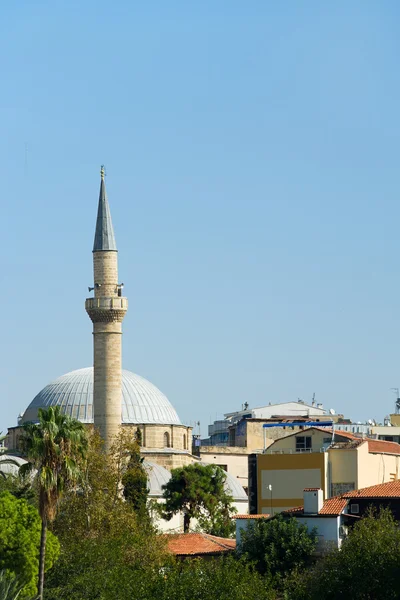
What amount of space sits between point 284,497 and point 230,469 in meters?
42.9

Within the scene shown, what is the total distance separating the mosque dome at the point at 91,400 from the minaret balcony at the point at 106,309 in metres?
21.3

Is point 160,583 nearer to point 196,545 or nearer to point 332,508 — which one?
A: point 332,508

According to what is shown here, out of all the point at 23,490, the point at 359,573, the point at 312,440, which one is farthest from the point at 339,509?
the point at 312,440

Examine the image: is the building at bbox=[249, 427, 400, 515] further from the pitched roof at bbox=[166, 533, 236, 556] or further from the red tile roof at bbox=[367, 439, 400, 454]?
the pitched roof at bbox=[166, 533, 236, 556]

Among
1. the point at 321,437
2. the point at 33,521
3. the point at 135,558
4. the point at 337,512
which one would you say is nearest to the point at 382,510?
the point at 337,512

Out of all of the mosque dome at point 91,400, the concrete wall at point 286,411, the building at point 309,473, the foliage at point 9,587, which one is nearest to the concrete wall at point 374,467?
the building at point 309,473

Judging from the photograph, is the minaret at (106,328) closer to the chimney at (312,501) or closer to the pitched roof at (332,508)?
the pitched roof at (332,508)

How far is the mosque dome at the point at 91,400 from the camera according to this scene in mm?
94062

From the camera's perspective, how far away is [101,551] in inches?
1831

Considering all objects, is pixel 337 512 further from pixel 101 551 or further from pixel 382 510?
pixel 101 551

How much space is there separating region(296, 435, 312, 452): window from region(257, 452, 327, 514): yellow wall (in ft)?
14.9

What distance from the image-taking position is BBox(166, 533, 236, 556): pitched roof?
54.0 meters

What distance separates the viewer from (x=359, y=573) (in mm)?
41281

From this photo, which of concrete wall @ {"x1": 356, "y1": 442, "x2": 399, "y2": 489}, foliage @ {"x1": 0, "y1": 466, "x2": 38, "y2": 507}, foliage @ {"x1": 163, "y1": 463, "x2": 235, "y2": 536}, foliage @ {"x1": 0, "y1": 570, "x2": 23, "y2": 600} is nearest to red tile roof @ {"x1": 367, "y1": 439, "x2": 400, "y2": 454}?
concrete wall @ {"x1": 356, "y1": 442, "x2": 399, "y2": 489}
